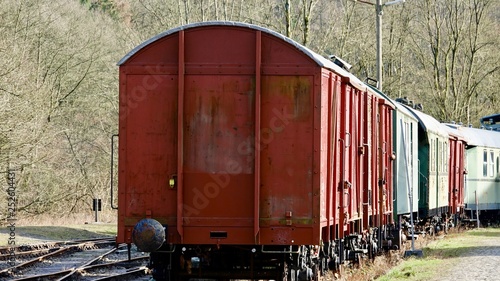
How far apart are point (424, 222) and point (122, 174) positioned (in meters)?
15.6

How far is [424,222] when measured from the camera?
2528 centimetres

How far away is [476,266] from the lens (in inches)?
648

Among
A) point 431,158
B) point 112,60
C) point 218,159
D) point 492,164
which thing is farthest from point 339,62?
point 112,60

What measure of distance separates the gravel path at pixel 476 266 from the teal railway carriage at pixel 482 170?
33.1 ft

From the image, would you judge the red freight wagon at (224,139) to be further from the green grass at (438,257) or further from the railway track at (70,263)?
the green grass at (438,257)

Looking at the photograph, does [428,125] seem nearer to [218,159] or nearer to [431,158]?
[431,158]

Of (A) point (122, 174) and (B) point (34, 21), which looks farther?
(B) point (34, 21)

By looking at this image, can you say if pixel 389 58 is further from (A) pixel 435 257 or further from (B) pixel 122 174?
(B) pixel 122 174

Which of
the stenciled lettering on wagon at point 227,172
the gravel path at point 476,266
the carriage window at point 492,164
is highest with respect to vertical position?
the carriage window at point 492,164

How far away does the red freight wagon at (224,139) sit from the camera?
1113 cm

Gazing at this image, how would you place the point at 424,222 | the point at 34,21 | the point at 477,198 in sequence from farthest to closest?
the point at 34,21, the point at 477,198, the point at 424,222

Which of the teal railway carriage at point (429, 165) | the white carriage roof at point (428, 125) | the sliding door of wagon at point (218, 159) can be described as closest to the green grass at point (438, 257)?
the teal railway carriage at point (429, 165)

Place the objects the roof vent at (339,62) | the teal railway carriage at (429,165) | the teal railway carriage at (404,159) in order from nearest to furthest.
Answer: the roof vent at (339,62) < the teal railway carriage at (404,159) < the teal railway carriage at (429,165)

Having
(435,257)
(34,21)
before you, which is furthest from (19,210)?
(435,257)
